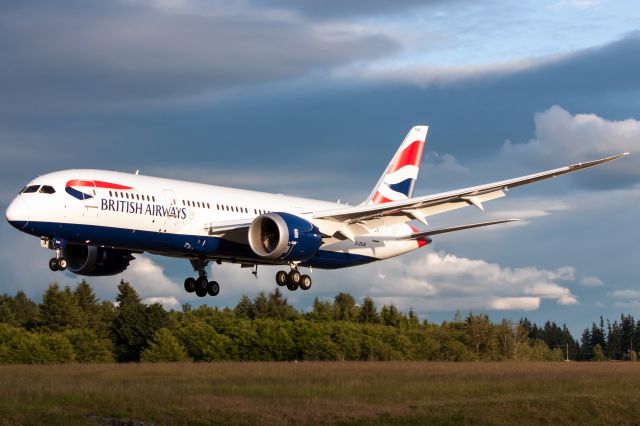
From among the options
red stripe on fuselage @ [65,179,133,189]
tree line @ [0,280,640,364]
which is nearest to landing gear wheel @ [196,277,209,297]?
red stripe on fuselage @ [65,179,133,189]

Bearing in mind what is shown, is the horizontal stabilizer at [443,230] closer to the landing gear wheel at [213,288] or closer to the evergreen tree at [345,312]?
the landing gear wheel at [213,288]

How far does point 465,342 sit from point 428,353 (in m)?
3.96

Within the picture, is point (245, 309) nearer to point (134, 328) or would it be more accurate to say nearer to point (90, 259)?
point (134, 328)

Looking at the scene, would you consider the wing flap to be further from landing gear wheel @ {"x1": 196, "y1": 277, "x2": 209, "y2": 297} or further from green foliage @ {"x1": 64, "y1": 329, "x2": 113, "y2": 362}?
green foliage @ {"x1": 64, "y1": 329, "x2": 113, "y2": 362}

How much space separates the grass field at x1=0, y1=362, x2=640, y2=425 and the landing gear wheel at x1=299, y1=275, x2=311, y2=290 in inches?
272

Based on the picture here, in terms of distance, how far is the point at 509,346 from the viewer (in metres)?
102

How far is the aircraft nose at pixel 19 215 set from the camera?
141 ft

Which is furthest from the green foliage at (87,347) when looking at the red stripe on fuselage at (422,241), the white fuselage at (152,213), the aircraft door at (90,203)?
the aircraft door at (90,203)

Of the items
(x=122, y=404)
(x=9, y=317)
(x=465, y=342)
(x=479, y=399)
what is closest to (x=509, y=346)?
(x=465, y=342)

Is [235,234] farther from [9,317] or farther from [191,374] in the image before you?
[9,317]

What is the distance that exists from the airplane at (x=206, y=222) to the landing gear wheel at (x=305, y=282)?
0.19 ft

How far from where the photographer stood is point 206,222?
1940 inches

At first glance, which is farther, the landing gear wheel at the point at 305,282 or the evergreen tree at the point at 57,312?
the evergreen tree at the point at 57,312

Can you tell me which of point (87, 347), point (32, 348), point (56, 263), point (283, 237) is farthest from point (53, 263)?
point (87, 347)
